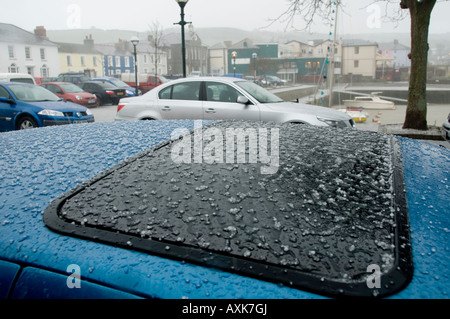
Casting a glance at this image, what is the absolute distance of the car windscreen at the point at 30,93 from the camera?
1076cm

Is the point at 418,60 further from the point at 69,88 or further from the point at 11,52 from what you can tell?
the point at 11,52

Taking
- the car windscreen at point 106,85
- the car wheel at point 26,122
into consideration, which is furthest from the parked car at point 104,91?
the car wheel at point 26,122

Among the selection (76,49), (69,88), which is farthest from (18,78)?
(76,49)

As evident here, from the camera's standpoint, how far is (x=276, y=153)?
162cm

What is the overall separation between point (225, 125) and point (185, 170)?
72 cm

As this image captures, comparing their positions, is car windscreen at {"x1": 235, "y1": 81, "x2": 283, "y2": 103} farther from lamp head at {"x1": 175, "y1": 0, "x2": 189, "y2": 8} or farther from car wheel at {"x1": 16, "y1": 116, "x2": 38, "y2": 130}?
car wheel at {"x1": 16, "y1": 116, "x2": 38, "y2": 130}

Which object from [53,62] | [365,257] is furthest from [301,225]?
[53,62]

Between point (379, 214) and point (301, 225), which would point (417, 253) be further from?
point (301, 225)

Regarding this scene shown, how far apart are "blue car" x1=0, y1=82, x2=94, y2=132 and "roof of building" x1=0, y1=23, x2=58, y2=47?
47.5 meters

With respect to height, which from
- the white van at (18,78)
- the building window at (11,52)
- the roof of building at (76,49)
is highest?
the roof of building at (76,49)

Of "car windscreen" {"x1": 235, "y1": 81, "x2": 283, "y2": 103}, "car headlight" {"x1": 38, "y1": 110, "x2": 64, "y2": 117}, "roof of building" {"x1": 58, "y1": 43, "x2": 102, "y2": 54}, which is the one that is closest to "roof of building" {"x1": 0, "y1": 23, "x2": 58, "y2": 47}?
"roof of building" {"x1": 58, "y1": 43, "x2": 102, "y2": 54}

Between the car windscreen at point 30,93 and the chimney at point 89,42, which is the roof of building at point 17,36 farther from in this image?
the car windscreen at point 30,93

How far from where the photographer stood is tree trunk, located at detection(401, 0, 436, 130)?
1038 centimetres
